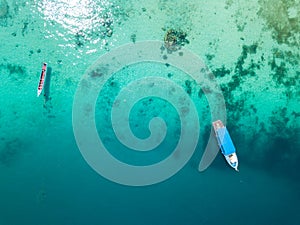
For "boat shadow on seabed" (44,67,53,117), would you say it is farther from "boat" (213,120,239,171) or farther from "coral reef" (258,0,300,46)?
"coral reef" (258,0,300,46)

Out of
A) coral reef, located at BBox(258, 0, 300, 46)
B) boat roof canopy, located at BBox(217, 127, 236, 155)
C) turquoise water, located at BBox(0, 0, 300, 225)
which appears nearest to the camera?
turquoise water, located at BBox(0, 0, 300, 225)

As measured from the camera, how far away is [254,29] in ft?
33.1

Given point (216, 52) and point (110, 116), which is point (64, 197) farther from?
point (216, 52)

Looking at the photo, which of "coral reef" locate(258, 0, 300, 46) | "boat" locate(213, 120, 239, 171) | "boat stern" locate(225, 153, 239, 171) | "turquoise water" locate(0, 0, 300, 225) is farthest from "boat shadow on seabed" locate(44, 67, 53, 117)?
"coral reef" locate(258, 0, 300, 46)

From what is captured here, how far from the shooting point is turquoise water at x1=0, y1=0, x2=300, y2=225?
9602 millimetres

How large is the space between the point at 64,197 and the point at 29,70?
336 cm

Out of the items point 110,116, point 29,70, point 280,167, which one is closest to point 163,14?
point 110,116

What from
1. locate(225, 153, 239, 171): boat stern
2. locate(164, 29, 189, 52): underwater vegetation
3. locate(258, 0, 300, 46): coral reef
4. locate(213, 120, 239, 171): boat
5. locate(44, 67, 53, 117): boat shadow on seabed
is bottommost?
locate(225, 153, 239, 171): boat stern

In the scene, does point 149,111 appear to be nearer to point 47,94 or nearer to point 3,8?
point 47,94

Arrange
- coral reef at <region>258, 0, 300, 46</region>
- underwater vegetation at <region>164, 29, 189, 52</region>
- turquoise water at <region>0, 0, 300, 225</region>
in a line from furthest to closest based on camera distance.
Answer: coral reef at <region>258, 0, 300, 46</region> → underwater vegetation at <region>164, 29, 189, 52</region> → turquoise water at <region>0, 0, 300, 225</region>

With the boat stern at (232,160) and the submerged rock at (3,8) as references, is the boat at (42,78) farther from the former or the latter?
the boat stern at (232,160)

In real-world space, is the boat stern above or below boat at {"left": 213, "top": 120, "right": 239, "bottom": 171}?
below

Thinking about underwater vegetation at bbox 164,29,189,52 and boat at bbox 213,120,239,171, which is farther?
underwater vegetation at bbox 164,29,189,52

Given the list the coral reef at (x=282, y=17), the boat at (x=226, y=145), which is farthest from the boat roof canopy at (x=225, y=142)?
the coral reef at (x=282, y=17)
